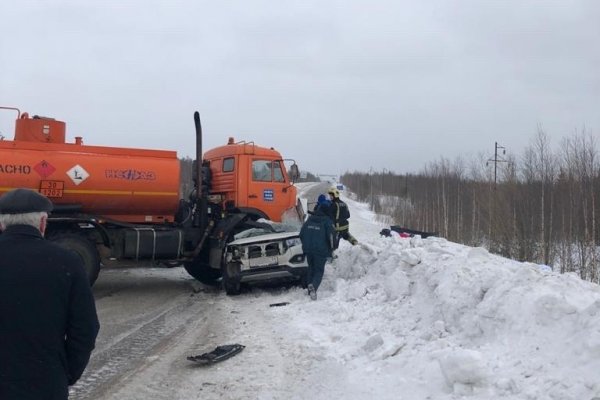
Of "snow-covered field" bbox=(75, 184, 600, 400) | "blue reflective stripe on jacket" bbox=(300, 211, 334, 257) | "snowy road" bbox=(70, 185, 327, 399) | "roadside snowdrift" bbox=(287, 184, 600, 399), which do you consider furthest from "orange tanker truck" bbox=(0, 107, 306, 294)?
"roadside snowdrift" bbox=(287, 184, 600, 399)

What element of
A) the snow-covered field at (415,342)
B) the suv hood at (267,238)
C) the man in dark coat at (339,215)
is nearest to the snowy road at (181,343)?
the snow-covered field at (415,342)

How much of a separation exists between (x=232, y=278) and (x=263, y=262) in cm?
78

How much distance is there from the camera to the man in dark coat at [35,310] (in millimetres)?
2678

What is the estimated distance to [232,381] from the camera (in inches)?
230

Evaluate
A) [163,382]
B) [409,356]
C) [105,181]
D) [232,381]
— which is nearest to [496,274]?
[409,356]

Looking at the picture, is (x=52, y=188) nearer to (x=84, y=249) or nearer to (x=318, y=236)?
→ (x=84, y=249)

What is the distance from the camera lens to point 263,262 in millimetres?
10992

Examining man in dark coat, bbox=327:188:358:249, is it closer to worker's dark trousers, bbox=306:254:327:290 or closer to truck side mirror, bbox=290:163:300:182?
truck side mirror, bbox=290:163:300:182

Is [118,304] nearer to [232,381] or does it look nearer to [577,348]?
[232,381]

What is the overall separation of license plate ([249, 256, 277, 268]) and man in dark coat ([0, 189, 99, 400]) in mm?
8170

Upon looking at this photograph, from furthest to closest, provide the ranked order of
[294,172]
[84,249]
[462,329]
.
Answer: [294,172] → [84,249] → [462,329]

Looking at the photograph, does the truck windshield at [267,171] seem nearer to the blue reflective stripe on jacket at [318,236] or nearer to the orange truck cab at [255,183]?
the orange truck cab at [255,183]

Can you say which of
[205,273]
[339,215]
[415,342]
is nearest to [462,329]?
[415,342]

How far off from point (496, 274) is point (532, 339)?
1556 millimetres
